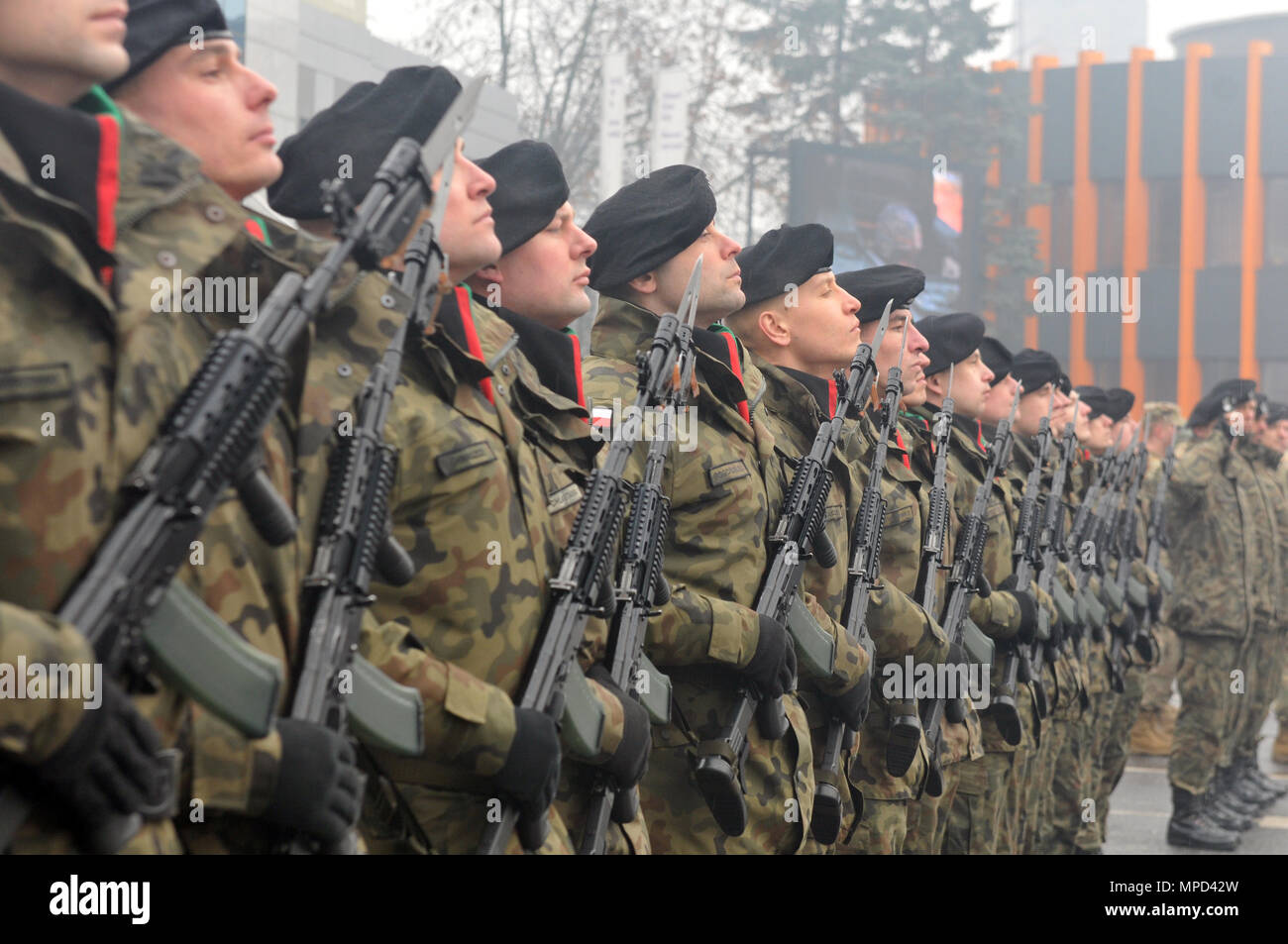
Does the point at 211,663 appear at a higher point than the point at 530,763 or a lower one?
higher

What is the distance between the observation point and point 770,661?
3.98 meters

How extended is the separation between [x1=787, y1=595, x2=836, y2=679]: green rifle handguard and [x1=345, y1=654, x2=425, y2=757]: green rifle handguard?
1.92 m

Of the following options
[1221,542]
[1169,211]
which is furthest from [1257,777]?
[1169,211]

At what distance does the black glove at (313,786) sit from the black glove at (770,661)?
1.80 meters

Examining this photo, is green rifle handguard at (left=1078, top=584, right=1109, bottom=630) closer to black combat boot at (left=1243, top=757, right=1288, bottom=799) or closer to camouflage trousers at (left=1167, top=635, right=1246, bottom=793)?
camouflage trousers at (left=1167, top=635, right=1246, bottom=793)

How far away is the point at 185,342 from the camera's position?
2.15m

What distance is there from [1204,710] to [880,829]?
4696 millimetres

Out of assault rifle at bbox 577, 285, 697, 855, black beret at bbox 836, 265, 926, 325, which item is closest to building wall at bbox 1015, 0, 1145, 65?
black beret at bbox 836, 265, 926, 325

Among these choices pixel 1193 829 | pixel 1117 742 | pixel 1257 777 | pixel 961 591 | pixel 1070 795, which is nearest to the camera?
pixel 961 591

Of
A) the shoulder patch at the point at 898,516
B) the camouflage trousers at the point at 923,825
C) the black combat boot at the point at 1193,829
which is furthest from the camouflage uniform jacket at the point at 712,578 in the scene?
the black combat boot at the point at 1193,829

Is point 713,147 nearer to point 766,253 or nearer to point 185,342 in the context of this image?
point 766,253

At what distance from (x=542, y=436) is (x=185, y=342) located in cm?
123

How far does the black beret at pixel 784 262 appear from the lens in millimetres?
5047

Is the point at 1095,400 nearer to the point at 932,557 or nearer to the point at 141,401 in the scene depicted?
the point at 932,557
